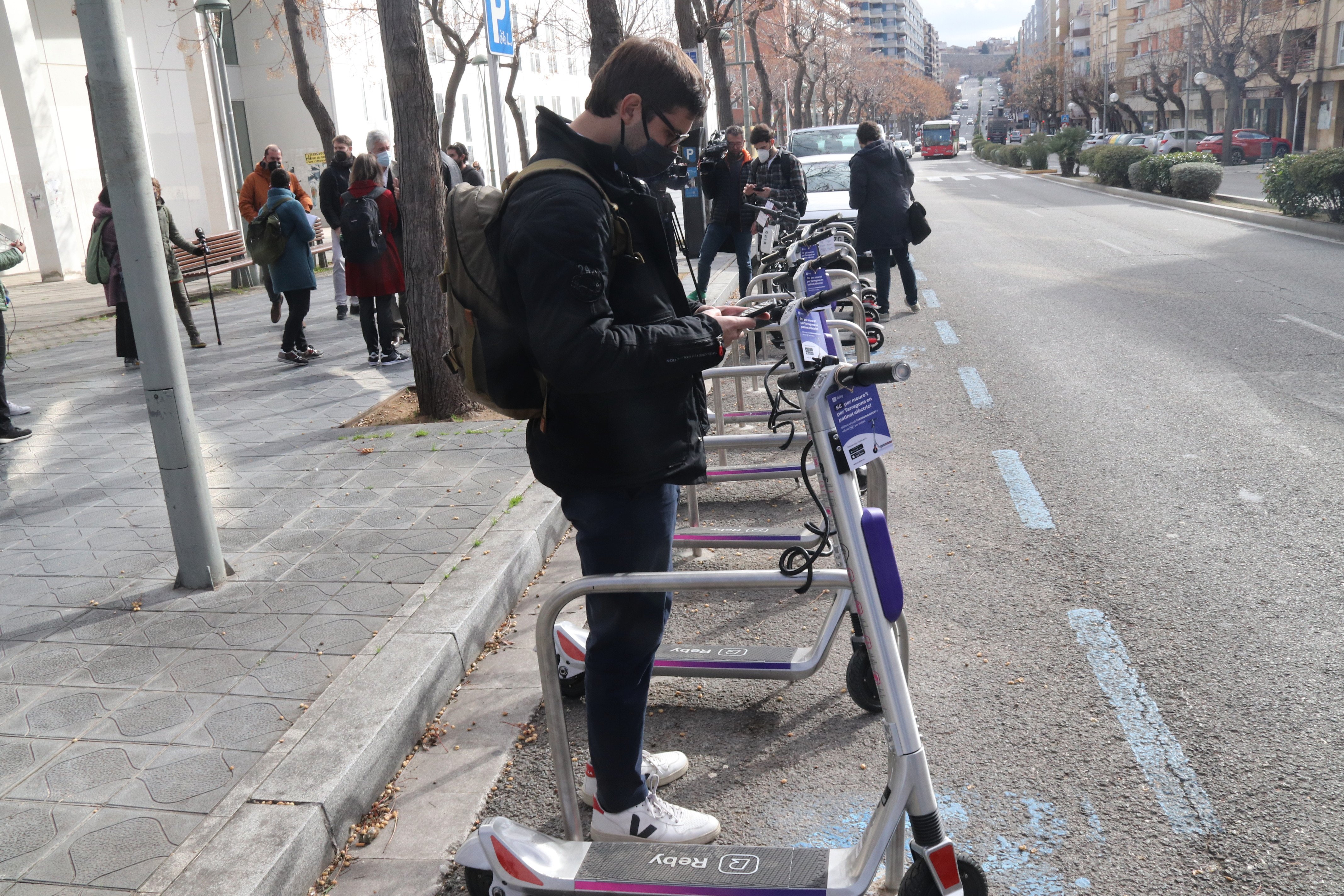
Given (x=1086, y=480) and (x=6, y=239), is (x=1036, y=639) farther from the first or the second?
(x=6, y=239)

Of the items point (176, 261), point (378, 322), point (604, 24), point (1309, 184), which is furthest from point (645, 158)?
point (1309, 184)

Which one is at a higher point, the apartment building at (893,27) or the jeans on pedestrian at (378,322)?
the apartment building at (893,27)

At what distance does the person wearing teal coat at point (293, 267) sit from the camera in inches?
395

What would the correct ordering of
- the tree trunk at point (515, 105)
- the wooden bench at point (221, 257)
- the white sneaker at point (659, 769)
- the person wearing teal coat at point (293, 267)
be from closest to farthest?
the white sneaker at point (659, 769) → the person wearing teal coat at point (293, 267) → the wooden bench at point (221, 257) → the tree trunk at point (515, 105)

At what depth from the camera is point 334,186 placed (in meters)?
11.1

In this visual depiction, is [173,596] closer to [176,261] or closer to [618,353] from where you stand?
[618,353]

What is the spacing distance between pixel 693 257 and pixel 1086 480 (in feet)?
37.5

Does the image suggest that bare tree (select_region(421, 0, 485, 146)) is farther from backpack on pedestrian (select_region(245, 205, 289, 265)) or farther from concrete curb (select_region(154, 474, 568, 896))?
concrete curb (select_region(154, 474, 568, 896))

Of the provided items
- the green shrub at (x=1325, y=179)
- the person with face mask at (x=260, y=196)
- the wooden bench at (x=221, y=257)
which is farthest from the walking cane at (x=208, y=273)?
the green shrub at (x=1325, y=179)

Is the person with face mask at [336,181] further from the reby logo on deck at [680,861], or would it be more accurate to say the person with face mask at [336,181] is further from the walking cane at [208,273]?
the reby logo on deck at [680,861]

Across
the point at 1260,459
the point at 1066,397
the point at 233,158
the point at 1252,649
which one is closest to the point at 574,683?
the point at 1252,649

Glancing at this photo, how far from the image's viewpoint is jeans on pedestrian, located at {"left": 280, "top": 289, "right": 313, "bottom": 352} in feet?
32.8

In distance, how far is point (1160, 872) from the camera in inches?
100

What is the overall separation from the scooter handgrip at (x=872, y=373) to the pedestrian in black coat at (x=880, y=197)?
9019mm
